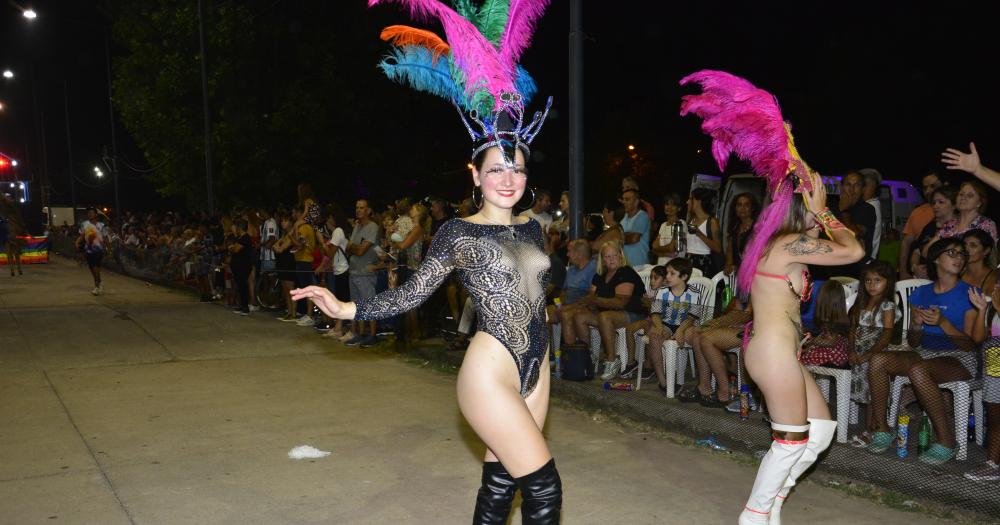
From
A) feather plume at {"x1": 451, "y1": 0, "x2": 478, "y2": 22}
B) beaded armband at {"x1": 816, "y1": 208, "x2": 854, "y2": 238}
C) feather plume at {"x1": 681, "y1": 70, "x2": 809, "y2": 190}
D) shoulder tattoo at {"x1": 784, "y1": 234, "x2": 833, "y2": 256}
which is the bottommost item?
shoulder tattoo at {"x1": 784, "y1": 234, "x2": 833, "y2": 256}

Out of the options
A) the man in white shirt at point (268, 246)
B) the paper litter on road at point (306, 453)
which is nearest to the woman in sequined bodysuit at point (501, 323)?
the paper litter on road at point (306, 453)

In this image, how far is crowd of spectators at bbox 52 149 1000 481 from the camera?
563 cm

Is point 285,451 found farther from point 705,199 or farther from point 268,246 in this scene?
point 268,246

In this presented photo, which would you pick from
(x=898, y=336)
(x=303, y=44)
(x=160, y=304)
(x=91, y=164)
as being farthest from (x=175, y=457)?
(x=91, y=164)

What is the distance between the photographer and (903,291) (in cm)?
669

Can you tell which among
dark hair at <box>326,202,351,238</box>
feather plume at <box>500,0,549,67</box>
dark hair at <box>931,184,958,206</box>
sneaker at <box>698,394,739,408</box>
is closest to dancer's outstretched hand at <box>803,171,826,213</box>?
feather plume at <box>500,0,549,67</box>

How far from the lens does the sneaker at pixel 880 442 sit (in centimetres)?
563

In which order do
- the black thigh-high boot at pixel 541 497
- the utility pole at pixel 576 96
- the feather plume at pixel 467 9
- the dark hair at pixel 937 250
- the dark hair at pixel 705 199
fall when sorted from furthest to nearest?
the dark hair at pixel 705 199, the utility pole at pixel 576 96, the dark hair at pixel 937 250, the feather plume at pixel 467 9, the black thigh-high boot at pixel 541 497

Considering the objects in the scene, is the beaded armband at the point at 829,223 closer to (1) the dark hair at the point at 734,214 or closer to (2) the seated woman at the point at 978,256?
(2) the seated woman at the point at 978,256

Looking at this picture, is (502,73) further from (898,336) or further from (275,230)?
(275,230)

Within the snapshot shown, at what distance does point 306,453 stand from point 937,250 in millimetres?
4716

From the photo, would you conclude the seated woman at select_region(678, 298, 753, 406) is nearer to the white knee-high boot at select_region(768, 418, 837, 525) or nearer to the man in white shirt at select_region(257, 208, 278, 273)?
the white knee-high boot at select_region(768, 418, 837, 525)

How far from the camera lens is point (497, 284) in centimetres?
355

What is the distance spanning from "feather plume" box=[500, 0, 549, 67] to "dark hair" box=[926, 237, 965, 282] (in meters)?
3.33
